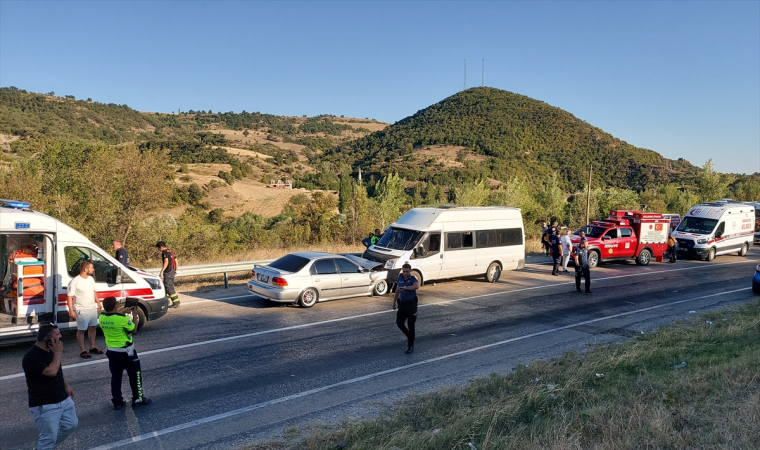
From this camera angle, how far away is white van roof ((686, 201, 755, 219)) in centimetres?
2625

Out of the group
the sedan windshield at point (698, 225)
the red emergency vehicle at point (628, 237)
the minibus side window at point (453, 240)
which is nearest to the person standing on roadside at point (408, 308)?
the minibus side window at point (453, 240)

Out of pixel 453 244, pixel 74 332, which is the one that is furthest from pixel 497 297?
pixel 74 332

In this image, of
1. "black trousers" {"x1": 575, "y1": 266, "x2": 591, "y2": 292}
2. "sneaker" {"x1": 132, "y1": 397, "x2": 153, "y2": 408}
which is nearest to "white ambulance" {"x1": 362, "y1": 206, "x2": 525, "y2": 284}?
"black trousers" {"x1": 575, "y1": 266, "x2": 591, "y2": 292}

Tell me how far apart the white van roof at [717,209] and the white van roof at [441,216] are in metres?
15.0

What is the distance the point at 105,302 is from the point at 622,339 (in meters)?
9.99

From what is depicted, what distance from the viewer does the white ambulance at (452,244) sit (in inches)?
640

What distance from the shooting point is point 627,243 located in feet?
75.6

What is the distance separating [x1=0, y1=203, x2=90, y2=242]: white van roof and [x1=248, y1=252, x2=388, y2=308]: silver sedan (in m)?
4.61

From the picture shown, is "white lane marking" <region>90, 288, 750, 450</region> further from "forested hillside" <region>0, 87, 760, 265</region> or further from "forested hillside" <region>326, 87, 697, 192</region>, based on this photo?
"forested hillside" <region>326, 87, 697, 192</region>

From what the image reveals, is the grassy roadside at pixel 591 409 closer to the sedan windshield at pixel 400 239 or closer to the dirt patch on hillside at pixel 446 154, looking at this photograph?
the sedan windshield at pixel 400 239

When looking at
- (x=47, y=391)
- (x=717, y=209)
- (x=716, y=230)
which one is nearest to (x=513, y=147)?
(x=717, y=209)

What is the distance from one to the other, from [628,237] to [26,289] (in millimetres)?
22632

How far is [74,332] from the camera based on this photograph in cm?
1028

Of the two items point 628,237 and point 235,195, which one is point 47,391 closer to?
point 628,237
